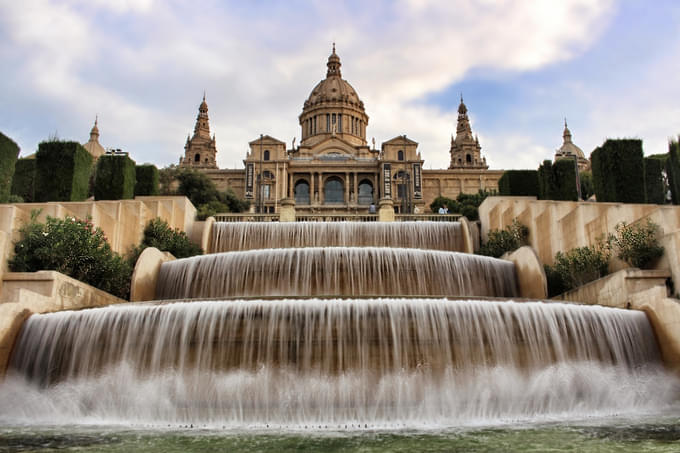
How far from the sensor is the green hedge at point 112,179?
26.0 metres

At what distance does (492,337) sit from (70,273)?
10.8 metres

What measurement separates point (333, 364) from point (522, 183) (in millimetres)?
21729

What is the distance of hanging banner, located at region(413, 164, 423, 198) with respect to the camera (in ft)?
248

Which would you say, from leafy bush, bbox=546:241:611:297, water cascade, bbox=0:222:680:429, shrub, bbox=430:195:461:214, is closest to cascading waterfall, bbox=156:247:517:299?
leafy bush, bbox=546:241:611:297

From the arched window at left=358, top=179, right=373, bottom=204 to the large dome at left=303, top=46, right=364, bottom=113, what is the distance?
2465 centimetres

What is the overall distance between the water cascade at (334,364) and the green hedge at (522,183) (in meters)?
18.2

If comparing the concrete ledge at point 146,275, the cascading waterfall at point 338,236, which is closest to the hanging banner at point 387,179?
the cascading waterfall at point 338,236

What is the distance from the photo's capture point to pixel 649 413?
9.80 m

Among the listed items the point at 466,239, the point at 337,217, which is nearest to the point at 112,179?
the point at 337,217

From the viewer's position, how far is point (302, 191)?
262ft

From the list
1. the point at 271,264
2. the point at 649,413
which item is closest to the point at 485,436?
the point at 649,413

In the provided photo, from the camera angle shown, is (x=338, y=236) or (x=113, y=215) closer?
(x=113, y=215)

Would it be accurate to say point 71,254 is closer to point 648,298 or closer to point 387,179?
point 648,298

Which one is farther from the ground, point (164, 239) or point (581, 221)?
point (164, 239)
